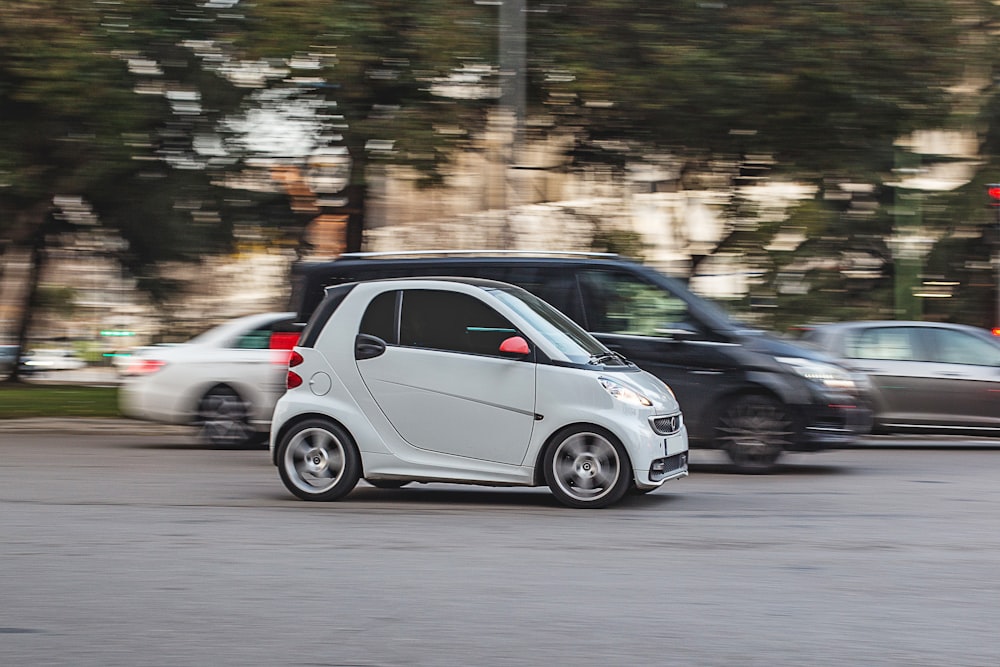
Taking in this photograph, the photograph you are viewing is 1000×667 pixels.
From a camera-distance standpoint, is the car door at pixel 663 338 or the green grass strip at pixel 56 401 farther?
the green grass strip at pixel 56 401

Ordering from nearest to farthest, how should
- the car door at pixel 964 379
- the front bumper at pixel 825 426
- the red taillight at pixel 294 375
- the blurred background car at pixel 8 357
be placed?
1. the red taillight at pixel 294 375
2. the front bumper at pixel 825 426
3. the car door at pixel 964 379
4. the blurred background car at pixel 8 357

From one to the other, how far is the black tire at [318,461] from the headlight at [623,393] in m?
1.83

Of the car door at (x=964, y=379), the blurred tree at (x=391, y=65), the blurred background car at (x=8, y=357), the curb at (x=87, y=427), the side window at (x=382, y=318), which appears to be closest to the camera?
the side window at (x=382, y=318)

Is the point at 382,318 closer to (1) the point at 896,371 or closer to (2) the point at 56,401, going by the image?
(1) the point at 896,371

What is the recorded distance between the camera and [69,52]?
18.5 meters

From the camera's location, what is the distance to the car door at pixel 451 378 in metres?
9.23

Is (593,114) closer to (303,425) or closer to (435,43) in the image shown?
(435,43)

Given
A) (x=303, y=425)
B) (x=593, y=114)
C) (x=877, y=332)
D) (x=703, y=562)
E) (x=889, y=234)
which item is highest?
(x=593, y=114)

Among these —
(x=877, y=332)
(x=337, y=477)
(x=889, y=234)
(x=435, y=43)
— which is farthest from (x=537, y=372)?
(x=889, y=234)

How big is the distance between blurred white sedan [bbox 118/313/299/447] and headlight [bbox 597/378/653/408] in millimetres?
5502

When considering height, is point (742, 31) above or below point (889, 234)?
above

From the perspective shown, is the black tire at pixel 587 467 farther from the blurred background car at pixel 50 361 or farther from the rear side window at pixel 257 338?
the blurred background car at pixel 50 361

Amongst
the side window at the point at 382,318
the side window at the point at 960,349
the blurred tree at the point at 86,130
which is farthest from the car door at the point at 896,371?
the blurred tree at the point at 86,130

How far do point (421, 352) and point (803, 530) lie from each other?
283 centimetres
